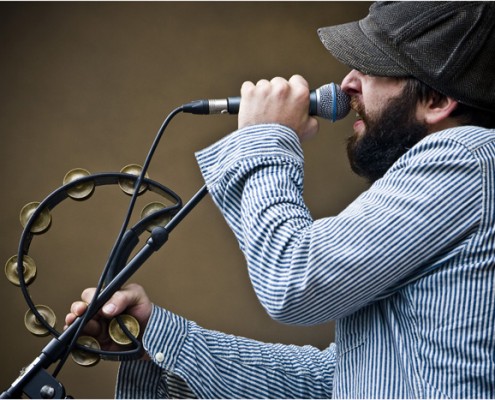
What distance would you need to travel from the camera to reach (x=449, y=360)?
1101mm

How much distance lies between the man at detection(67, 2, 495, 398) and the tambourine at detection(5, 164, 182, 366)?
0.03 meters

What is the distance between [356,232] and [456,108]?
14.2 inches

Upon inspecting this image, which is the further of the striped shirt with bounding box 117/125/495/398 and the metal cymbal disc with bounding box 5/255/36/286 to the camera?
the metal cymbal disc with bounding box 5/255/36/286

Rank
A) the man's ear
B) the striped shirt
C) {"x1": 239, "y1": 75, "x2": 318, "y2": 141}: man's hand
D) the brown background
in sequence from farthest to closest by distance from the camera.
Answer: the brown background → the man's ear → {"x1": 239, "y1": 75, "x2": 318, "y2": 141}: man's hand → the striped shirt

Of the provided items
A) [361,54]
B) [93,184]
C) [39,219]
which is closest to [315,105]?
[361,54]

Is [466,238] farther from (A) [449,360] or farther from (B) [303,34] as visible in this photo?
(B) [303,34]

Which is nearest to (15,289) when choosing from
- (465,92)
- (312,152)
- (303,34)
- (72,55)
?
(72,55)

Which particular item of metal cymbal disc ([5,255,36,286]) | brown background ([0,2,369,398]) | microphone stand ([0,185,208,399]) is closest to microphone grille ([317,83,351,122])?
microphone stand ([0,185,208,399])

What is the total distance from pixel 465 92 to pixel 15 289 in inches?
106

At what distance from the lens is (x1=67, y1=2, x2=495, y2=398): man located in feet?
3.61

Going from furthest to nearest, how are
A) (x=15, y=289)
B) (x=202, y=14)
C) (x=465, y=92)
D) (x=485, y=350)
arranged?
(x=202, y=14) < (x=15, y=289) < (x=465, y=92) < (x=485, y=350)

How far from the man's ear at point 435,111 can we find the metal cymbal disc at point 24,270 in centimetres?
70

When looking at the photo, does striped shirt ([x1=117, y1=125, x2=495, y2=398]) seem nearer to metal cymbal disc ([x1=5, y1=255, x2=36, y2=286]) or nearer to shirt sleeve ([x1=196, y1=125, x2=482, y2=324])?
shirt sleeve ([x1=196, y1=125, x2=482, y2=324])

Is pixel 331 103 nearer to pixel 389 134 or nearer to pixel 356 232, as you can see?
pixel 389 134
